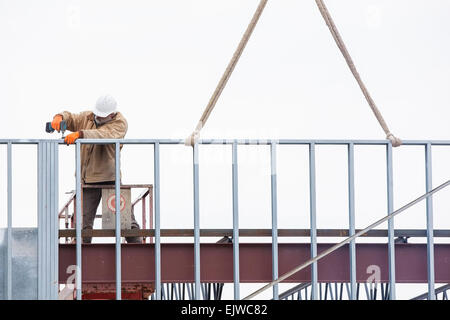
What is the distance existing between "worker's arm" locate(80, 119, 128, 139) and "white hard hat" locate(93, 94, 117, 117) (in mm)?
149

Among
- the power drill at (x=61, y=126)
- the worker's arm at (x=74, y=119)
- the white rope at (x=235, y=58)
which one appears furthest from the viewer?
the worker's arm at (x=74, y=119)

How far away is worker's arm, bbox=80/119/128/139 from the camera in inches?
361

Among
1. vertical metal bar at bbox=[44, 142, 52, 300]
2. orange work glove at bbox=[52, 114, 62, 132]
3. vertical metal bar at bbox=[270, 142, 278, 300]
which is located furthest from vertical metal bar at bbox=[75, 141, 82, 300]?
vertical metal bar at bbox=[270, 142, 278, 300]

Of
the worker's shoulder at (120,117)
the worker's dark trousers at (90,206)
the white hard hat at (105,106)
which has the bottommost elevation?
the worker's dark trousers at (90,206)

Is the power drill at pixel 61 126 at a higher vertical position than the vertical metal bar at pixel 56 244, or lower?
higher

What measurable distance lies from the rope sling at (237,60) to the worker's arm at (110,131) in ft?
3.39

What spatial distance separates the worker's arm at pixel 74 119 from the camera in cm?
984

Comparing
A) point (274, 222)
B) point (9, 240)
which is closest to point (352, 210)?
point (274, 222)

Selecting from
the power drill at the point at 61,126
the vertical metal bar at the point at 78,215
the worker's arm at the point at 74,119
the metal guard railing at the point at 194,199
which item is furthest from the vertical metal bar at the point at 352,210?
the power drill at the point at 61,126

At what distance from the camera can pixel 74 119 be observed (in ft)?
32.3

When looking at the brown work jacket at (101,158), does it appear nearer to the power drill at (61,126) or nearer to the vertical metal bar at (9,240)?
the power drill at (61,126)

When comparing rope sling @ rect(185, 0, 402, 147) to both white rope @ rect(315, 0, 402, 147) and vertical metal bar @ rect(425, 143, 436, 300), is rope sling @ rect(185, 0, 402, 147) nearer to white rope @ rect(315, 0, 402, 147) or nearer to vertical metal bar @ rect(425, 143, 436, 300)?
white rope @ rect(315, 0, 402, 147)

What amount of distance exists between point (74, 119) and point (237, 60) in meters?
2.38
